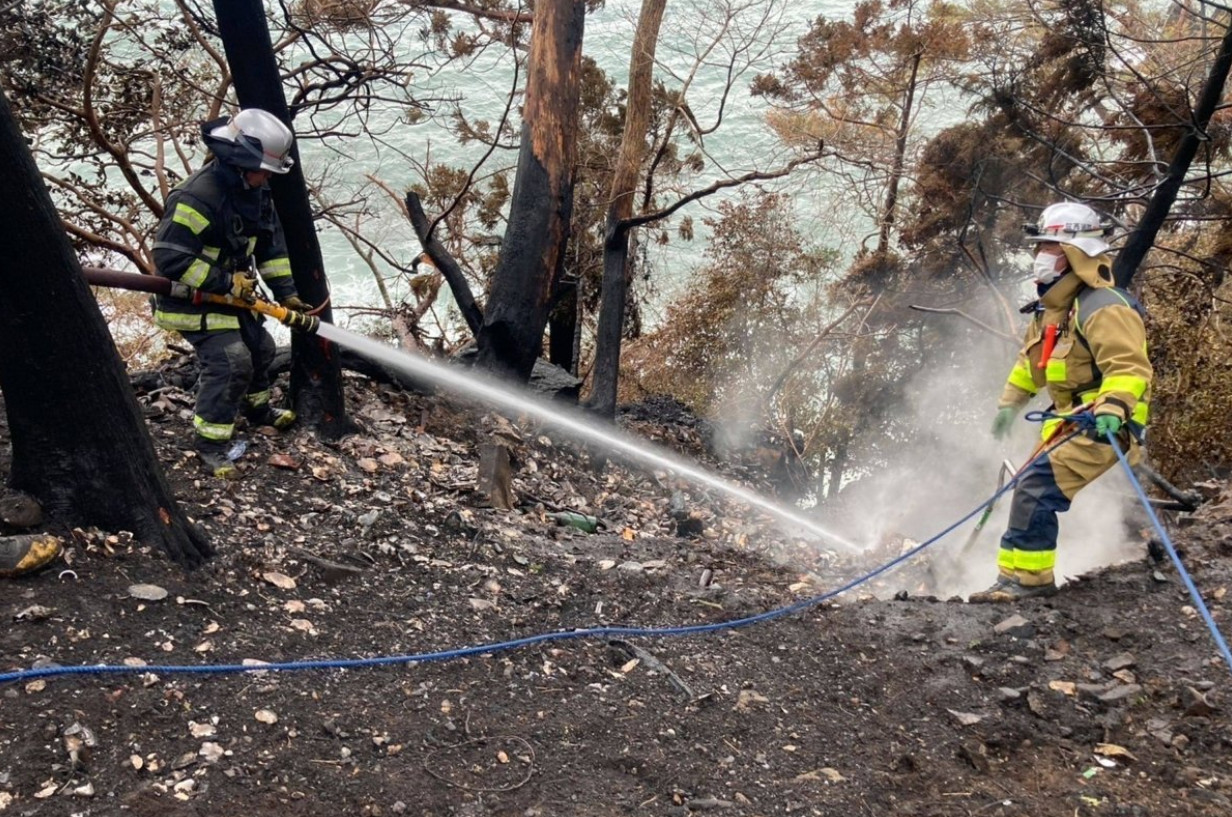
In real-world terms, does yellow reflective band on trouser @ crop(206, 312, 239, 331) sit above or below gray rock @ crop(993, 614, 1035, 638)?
above

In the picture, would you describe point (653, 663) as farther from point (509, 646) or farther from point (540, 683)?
point (509, 646)

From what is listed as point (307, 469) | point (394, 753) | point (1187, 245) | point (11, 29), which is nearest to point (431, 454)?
point (307, 469)

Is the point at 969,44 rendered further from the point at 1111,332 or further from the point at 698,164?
the point at 1111,332

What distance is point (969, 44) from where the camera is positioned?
17375 millimetres

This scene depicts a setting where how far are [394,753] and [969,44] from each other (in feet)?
60.4

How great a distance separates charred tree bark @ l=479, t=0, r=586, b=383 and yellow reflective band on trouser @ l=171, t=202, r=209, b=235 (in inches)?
115

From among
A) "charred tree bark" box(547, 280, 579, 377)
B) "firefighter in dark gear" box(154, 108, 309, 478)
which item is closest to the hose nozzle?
"firefighter in dark gear" box(154, 108, 309, 478)

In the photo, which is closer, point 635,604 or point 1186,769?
point 1186,769

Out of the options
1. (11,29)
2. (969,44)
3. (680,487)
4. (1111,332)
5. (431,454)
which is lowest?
(680,487)

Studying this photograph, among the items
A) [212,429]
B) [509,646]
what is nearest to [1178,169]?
[509,646]

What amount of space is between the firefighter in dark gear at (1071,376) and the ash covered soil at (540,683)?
0.34 m

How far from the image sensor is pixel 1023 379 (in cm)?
538

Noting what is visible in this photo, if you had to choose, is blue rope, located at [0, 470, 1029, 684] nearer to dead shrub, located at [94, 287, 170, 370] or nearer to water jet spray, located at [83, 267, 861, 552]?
water jet spray, located at [83, 267, 861, 552]

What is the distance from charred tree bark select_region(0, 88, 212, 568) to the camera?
310 cm
